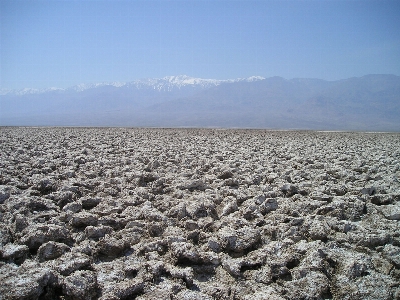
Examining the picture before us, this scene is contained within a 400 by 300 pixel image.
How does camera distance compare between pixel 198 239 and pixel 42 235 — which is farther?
pixel 198 239

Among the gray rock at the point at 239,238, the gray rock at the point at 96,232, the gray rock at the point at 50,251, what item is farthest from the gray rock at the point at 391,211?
the gray rock at the point at 50,251

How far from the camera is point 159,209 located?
3.53m

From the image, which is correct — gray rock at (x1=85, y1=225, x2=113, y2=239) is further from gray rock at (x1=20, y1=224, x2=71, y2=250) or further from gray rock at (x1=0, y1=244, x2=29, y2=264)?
gray rock at (x1=0, y1=244, x2=29, y2=264)

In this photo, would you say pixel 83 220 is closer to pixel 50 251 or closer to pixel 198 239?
pixel 50 251

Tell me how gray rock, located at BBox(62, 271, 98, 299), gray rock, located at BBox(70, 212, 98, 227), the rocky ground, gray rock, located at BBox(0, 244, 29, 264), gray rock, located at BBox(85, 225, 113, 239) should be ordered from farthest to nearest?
gray rock, located at BBox(70, 212, 98, 227), gray rock, located at BBox(85, 225, 113, 239), gray rock, located at BBox(0, 244, 29, 264), the rocky ground, gray rock, located at BBox(62, 271, 98, 299)

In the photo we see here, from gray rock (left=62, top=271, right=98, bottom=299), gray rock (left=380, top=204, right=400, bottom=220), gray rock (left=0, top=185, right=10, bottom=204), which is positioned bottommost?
gray rock (left=62, top=271, right=98, bottom=299)

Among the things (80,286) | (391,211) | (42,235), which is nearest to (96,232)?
(42,235)

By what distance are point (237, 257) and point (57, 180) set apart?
3161 mm

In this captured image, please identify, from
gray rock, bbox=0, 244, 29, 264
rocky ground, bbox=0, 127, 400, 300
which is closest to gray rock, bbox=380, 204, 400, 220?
rocky ground, bbox=0, 127, 400, 300

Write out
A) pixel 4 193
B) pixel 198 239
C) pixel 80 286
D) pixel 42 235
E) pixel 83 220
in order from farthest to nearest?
pixel 4 193, pixel 83 220, pixel 198 239, pixel 42 235, pixel 80 286

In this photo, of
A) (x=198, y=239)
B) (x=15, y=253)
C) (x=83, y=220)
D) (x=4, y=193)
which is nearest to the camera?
(x=15, y=253)

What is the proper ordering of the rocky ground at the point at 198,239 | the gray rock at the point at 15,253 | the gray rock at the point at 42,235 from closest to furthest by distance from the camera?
the rocky ground at the point at 198,239
the gray rock at the point at 15,253
the gray rock at the point at 42,235

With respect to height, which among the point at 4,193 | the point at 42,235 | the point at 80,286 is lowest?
the point at 80,286

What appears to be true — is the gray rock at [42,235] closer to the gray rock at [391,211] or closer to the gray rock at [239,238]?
the gray rock at [239,238]
